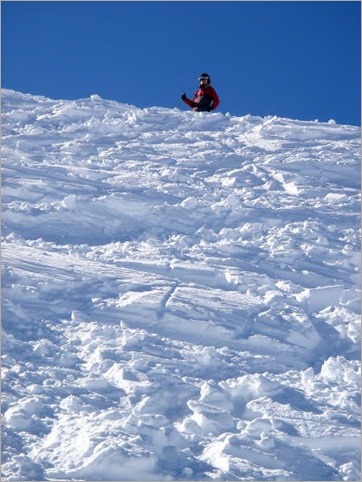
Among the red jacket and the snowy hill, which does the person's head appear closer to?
the red jacket

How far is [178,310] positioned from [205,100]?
777 cm

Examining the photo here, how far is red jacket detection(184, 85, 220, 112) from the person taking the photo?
15.6 meters

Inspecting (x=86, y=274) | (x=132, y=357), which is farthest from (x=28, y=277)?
(x=132, y=357)

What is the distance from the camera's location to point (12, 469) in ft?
21.0

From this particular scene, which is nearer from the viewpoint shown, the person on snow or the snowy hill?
the snowy hill

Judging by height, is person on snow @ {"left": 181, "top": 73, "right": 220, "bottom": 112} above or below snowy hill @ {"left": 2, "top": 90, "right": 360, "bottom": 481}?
above

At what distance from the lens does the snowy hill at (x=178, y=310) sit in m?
6.82

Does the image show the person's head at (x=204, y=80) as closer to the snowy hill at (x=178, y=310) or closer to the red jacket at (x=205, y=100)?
the red jacket at (x=205, y=100)

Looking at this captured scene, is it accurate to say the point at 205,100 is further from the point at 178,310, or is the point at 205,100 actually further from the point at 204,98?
the point at 178,310

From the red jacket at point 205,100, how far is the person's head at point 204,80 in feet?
0.26

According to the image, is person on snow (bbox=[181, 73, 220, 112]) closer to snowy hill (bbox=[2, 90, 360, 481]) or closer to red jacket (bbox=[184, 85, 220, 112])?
red jacket (bbox=[184, 85, 220, 112])

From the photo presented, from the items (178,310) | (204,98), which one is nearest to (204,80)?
(204,98)

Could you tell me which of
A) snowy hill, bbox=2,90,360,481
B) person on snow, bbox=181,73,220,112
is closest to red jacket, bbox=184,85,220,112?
person on snow, bbox=181,73,220,112

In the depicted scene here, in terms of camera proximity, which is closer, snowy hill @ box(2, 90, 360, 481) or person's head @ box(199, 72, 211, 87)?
snowy hill @ box(2, 90, 360, 481)
